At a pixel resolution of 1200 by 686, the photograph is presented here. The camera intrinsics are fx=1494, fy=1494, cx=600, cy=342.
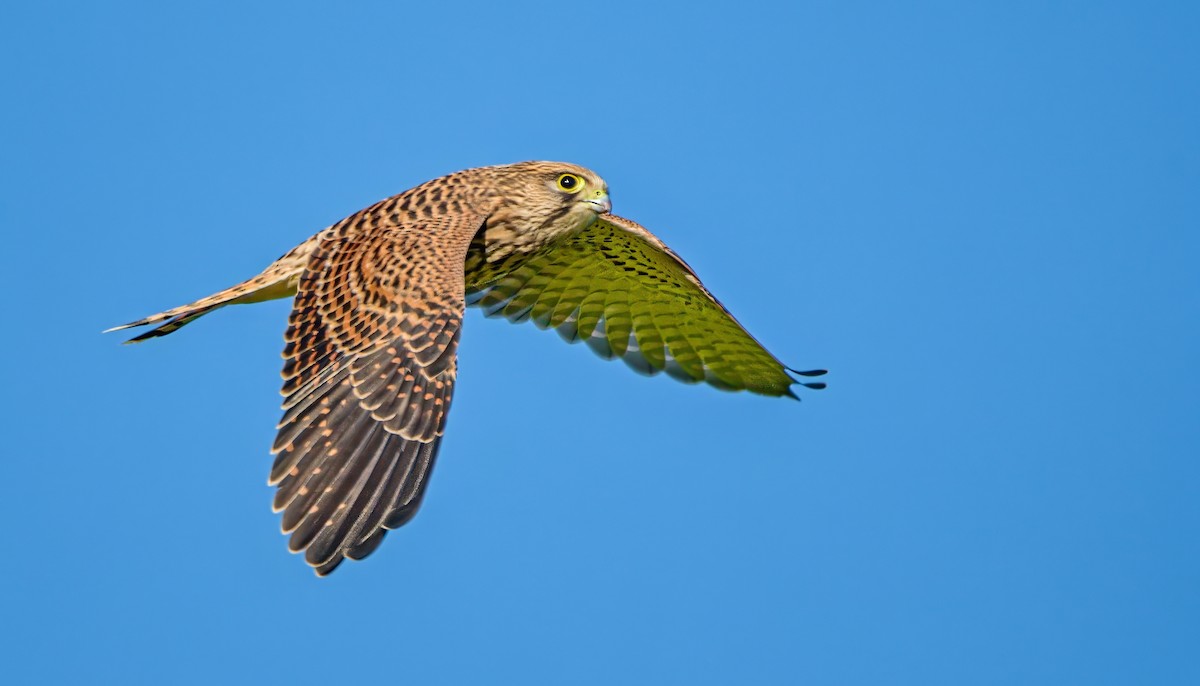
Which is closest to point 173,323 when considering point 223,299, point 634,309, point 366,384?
point 223,299

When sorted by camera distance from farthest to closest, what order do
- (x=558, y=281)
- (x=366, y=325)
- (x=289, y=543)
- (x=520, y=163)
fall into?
1. (x=558, y=281)
2. (x=520, y=163)
3. (x=366, y=325)
4. (x=289, y=543)

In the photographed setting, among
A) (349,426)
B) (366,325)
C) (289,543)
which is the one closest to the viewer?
(289,543)

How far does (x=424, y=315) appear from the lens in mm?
7191

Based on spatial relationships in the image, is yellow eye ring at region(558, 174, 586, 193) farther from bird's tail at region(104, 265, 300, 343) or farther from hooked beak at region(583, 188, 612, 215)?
bird's tail at region(104, 265, 300, 343)

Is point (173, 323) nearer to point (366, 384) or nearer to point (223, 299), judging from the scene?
point (223, 299)

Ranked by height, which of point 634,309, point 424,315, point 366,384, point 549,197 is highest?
point 634,309

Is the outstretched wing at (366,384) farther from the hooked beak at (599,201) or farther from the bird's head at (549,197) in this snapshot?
the hooked beak at (599,201)

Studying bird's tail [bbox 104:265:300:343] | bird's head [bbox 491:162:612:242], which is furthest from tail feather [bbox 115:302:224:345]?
bird's head [bbox 491:162:612:242]

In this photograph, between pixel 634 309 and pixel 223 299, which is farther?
pixel 634 309

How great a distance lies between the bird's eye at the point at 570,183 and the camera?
8.39 metres

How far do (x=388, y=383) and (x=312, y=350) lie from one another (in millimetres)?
604

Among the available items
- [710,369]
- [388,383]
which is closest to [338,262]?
[388,383]

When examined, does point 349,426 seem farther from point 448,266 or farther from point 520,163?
point 520,163

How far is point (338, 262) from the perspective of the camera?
8.01 metres
